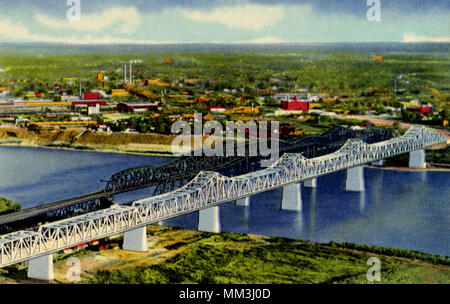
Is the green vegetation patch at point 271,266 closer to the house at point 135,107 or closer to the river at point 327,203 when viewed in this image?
the river at point 327,203

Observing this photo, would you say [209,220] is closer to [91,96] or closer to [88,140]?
[88,140]

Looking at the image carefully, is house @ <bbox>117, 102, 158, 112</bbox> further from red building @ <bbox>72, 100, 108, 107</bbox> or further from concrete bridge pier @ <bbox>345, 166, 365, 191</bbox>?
concrete bridge pier @ <bbox>345, 166, 365, 191</bbox>

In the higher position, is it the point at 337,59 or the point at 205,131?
the point at 337,59

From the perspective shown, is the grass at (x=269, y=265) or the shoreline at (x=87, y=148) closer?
the grass at (x=269, y=265)

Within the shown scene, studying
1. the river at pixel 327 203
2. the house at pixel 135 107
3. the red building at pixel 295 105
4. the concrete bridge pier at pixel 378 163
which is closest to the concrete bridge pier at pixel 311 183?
the river at pixel 327 203

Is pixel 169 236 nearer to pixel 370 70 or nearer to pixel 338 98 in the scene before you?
pixel 338 98

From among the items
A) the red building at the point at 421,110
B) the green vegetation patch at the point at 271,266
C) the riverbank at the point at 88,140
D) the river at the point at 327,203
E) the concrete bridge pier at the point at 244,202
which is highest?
the red building at the point at 421,110
